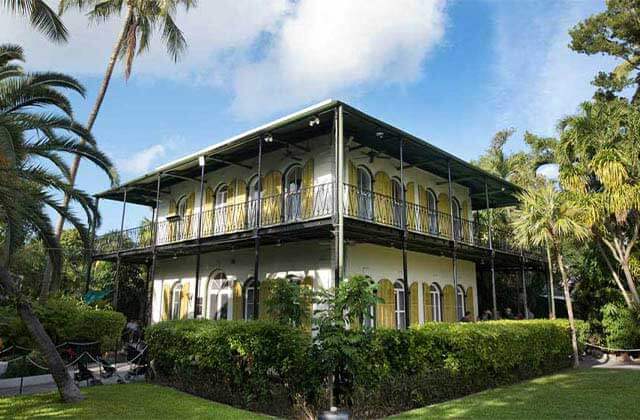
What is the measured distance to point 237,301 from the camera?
15.2 meters

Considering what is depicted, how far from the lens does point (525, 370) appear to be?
37.3 ft

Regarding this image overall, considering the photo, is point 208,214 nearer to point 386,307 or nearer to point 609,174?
point 386,307

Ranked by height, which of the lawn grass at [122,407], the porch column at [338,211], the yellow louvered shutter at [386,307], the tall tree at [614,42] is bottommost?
the lawn grass at [122,407]

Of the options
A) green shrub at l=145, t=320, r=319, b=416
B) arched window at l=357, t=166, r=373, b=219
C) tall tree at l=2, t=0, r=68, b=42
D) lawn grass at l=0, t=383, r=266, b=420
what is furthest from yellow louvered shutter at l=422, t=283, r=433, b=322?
tall tree at l=2, t=0, r=68, b=42

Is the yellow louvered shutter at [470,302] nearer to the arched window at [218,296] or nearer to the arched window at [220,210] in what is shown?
the arched window at [218,296]

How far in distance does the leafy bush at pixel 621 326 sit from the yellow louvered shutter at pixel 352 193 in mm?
9501

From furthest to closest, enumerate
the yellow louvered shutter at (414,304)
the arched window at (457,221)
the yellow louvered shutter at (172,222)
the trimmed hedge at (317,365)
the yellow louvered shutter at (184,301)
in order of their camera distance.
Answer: the yellow louvered shutter at (172,222) < the yellow louvered shutter at (184,301) < the arched window at (457,221) < the yellow louvered shutter at (414,304) < the trimmed hedge at (317,365)

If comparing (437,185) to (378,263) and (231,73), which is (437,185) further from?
(231,73)

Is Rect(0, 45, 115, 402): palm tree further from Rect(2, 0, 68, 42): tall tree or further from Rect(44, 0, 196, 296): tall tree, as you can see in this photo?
Rect(44, 0, 196, 296): tall tree

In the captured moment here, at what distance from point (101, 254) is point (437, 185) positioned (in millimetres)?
13488

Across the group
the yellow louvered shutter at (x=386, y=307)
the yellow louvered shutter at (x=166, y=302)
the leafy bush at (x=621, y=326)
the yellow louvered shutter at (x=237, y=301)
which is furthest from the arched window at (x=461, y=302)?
the yellow louvered shutter at (x=166, y=302)

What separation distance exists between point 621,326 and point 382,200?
8.76m

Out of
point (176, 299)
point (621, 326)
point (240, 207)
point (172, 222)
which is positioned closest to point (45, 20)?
point (240, 207)

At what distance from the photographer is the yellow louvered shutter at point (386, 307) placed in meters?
13.3
